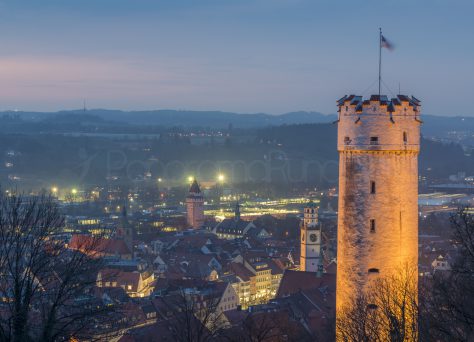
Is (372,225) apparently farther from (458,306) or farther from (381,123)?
(458,306)

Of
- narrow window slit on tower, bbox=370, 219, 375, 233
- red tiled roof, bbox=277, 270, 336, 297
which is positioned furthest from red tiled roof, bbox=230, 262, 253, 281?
narrow window slit on tower, bbox=370, 219, 375, 233

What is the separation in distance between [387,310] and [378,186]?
1799 millimetres

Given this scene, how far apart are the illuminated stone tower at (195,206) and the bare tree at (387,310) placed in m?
69.7

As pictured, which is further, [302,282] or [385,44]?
[302,282]

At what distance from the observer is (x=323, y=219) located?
290 ft

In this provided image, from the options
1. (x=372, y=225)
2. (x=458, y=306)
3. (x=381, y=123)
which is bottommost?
(x=458, y=306)

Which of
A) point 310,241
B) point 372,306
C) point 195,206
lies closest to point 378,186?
point 372,306

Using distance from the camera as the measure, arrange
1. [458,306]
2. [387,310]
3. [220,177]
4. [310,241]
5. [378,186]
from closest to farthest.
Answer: [387,310]
[378,186]
[458,306]
[310,241]
[220,177]

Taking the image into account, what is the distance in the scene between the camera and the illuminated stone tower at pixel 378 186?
14.1m

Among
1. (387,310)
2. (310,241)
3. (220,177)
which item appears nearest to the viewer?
(387,310)

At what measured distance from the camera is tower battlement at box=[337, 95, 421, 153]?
14.1 m

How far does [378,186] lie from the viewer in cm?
A: 1423

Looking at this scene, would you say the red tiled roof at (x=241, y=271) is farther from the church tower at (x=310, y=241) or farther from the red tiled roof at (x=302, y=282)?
the red tiled roof at (x=302, y=282)

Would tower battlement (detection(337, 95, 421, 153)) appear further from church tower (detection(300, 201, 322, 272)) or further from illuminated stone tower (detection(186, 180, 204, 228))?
illuminated stone tower (detection(186, 180, 204, 228))
